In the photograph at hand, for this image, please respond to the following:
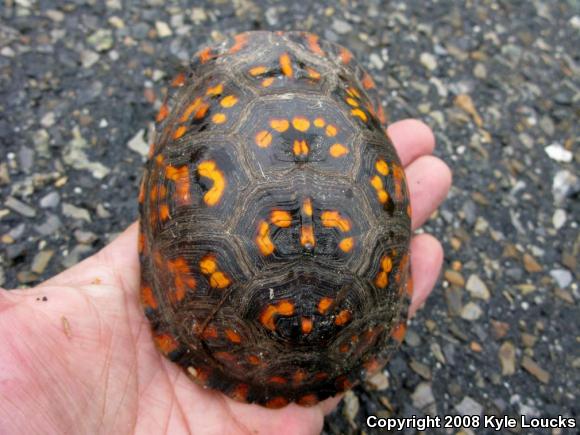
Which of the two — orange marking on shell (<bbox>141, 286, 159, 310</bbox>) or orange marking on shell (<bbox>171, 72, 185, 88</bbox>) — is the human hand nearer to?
orange marking on shell (<bbox>141, 286, 159, 310</bbox>)

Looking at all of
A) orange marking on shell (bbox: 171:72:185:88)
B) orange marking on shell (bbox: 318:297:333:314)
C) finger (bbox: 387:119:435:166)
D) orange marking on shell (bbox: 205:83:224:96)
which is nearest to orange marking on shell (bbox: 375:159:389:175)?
orange marking on shell (bbox: 318:297:333:314)

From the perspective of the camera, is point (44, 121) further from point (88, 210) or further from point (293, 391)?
point (293, 391)

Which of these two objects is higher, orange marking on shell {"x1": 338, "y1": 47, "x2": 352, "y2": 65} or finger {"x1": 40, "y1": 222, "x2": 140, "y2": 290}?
orange marking on shell {"x1": 338, "y1": 47, "x2": 352, "y2": 65}

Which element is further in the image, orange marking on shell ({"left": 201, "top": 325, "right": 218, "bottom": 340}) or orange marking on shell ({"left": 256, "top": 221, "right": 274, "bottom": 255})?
orange marking on shell ({"left": 201, "top": 325, "right": 218, "bottom": 340})

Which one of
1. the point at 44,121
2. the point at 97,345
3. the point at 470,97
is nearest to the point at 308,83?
the point at 97,345

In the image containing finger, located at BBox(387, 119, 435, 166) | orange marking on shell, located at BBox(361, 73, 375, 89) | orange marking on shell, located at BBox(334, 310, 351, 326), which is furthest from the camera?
finger, located at BBox(387, 119, 435, 166)

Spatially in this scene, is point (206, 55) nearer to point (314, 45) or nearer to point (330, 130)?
point (314, 45)

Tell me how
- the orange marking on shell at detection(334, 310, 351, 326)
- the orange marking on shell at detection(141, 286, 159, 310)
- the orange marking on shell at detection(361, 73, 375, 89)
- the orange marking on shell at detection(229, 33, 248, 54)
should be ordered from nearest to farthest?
the orange marking on shell at detection(334, 310, 351, 326)
the orange marking on shell at detection(141, 286, 159, 310)
the orange marking on shell at detection(229, 33, 248, 54)
the orange marking on shell at detection(361, 73, 375, 89)
